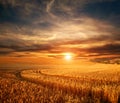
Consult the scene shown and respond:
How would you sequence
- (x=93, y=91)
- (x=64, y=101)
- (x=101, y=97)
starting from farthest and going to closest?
(x=93, y=91)
(x=101, y=97)
(x=64, y=101)

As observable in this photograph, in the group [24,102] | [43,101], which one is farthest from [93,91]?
[24,102]

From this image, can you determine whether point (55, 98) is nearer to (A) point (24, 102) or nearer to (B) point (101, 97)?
(A) point (24, 102)

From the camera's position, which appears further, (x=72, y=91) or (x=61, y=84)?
(x=61, y=84)

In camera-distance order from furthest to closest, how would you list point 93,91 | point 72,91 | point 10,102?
point 72,91 < point 93,91 < point 10,102

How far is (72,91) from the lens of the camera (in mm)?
19750

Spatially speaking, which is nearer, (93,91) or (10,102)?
(10,102)

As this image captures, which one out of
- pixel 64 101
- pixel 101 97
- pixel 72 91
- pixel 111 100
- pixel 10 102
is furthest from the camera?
pixel 72 91

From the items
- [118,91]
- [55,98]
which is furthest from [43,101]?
[118,91]

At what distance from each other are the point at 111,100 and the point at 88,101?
1.76 meters

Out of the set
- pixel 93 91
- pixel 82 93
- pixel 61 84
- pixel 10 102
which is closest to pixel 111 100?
pixel 93 91

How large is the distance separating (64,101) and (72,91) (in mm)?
5864

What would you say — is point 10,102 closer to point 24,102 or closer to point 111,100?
point 24,102

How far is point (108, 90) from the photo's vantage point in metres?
16.3

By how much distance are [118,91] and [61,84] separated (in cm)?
822
